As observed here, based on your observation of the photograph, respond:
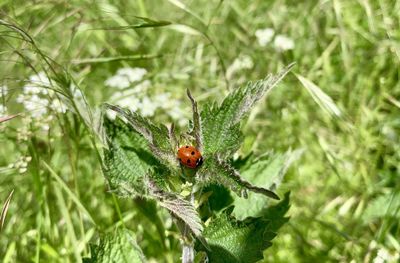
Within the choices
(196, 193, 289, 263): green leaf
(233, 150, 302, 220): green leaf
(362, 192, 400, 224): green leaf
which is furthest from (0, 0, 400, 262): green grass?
(196, 193, 289, 263): green leaf

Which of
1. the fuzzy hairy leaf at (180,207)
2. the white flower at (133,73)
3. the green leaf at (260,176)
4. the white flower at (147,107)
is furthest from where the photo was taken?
the white flower at (133,73)

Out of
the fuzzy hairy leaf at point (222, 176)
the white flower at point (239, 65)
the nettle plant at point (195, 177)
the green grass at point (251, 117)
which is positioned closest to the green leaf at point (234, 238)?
the nettle plant at point (195, 177)

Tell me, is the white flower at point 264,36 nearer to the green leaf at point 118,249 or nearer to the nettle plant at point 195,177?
the nettle plant at point 195,177

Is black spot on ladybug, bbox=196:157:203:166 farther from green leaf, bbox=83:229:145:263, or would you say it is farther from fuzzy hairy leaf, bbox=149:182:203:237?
green leaf, bbox=83:229:145:263

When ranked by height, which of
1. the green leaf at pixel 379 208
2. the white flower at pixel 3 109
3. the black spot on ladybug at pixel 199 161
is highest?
the white flower at pixel 3 109

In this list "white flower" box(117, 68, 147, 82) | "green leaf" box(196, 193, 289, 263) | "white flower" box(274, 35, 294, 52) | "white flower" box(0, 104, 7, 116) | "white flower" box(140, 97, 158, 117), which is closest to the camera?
"green leaf" box(196, 193, 289, 263)

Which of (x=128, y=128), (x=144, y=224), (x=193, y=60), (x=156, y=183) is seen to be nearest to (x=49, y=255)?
(x=144, y=224)

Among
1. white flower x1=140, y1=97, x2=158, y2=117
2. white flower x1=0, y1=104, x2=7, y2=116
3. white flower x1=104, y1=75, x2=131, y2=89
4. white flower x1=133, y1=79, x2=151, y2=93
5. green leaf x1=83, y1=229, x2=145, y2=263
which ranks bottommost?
green leaf x1=83, y1=229, x2=145, y2=263

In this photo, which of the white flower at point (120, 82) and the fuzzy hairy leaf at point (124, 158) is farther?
the white flower at point (120, 82)
